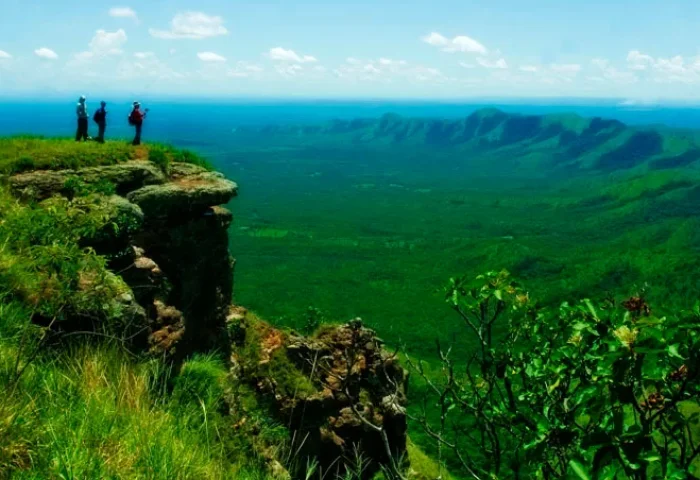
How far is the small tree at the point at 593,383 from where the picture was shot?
137 inches

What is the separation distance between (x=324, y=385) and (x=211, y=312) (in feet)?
10.8

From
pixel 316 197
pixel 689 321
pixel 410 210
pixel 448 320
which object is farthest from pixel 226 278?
pixel 316 197

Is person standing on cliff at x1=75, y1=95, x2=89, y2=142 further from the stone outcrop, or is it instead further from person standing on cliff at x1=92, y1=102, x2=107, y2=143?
the stone outcrop

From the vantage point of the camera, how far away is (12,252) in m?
7.60

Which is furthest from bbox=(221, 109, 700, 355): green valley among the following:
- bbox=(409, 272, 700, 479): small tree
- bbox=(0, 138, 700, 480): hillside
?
bbox=(409, 272, 700, 479): small tree

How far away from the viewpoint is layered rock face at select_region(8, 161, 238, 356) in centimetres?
1191

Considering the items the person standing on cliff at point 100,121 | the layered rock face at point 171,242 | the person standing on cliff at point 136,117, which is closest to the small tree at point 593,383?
the layered rock face at point 171,242

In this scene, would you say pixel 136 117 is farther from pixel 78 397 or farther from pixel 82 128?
pixel 78 397

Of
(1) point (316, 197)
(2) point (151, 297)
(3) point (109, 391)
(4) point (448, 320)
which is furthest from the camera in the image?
(1) point (316, 197)

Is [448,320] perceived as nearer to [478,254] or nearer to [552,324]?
[478,254]

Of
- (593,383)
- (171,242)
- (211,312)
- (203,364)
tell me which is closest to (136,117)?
(171,242)

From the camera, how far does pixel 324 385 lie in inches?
623

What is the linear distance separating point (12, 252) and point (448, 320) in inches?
3002

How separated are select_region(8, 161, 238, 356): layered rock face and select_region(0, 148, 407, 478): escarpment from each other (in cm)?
3
